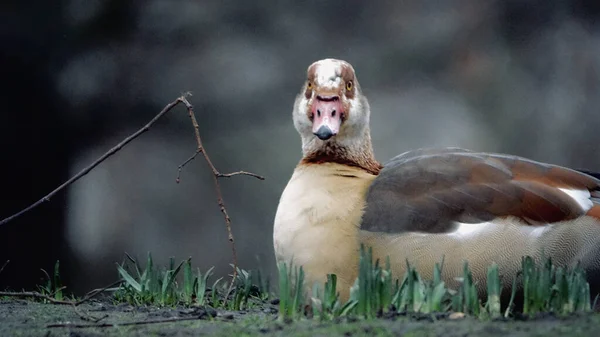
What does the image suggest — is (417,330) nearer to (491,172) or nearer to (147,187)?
(491,172)

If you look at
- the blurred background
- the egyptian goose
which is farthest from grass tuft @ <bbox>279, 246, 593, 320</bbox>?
the blurred background

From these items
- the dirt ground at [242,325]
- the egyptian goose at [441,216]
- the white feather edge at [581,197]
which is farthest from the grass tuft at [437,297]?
the white feather edge at [581,197]

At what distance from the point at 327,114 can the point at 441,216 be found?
57cm

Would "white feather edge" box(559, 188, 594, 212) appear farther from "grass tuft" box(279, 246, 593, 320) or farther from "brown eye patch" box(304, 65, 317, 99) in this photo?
"brown eye patch" box(304, 65, 317, 99)

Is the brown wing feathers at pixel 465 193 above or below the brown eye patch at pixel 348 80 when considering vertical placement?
below

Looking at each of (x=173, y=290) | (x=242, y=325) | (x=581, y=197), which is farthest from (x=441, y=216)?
(x=173, y=290)

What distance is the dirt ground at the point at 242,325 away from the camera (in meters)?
2.02

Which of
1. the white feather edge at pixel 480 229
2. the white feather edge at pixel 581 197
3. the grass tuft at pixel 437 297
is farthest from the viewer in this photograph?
the white feather edge at pixel 581 197

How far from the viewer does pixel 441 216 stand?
2910mm

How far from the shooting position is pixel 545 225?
293 cm

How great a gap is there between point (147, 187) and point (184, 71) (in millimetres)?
901

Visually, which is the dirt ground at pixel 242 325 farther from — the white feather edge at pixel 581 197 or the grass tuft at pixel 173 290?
the white feather edge at pixel 581 197

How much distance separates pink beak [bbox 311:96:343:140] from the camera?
121 inches

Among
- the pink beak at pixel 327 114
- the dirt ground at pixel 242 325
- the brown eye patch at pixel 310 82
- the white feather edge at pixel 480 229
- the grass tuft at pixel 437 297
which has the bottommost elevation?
the dirt ground at pixel 242 325
